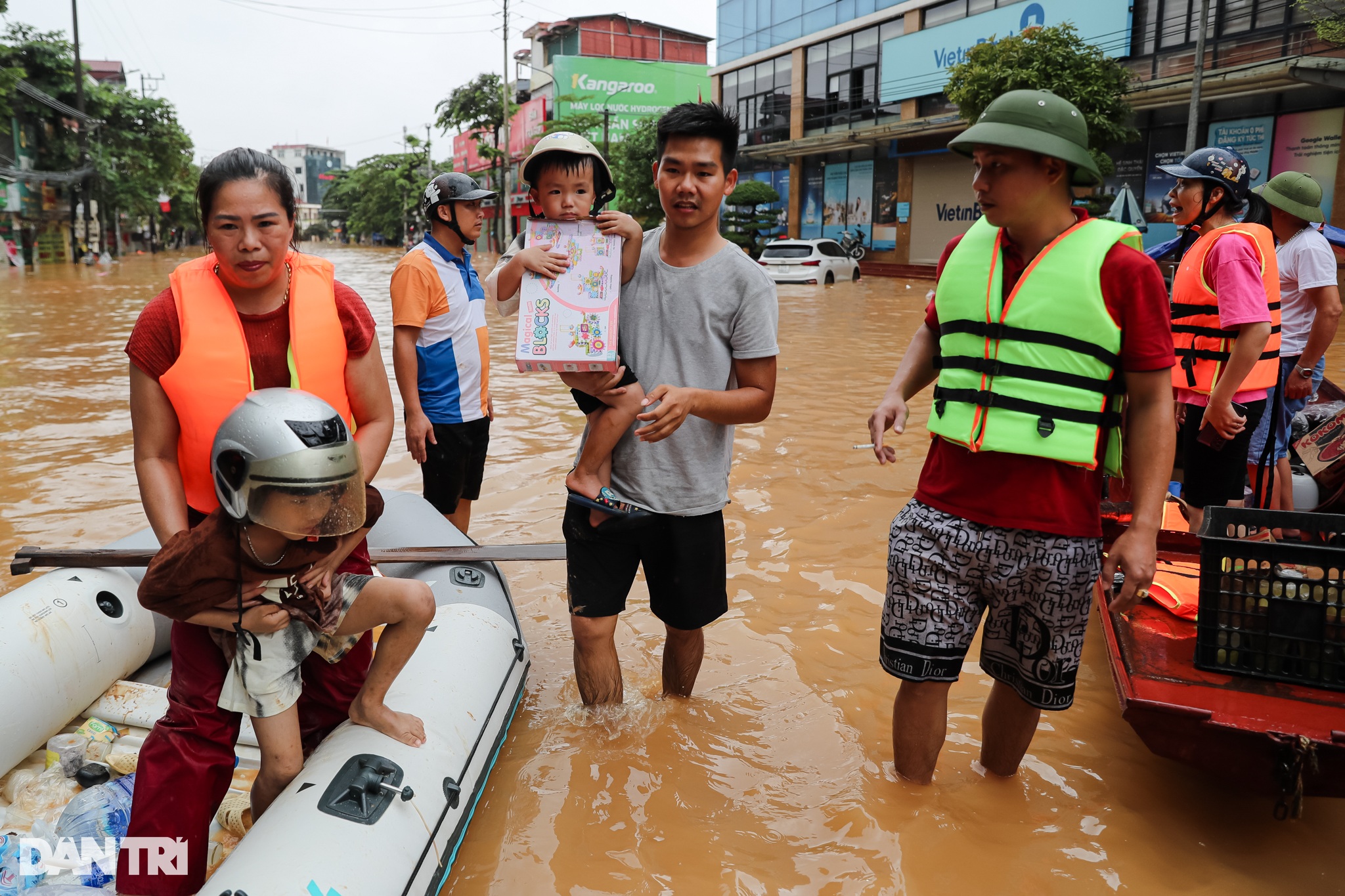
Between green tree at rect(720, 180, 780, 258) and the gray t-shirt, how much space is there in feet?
94.2

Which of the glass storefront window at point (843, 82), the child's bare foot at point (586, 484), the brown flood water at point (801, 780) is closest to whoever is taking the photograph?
the brown flood water at point (801, 780)

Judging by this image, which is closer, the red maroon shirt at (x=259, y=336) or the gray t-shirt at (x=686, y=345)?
the red maroon shirt at (x=259, y=336)

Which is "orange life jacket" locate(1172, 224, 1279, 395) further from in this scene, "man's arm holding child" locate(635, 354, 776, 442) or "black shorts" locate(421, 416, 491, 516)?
"black shorts" locate(421, 416, 491, 516)

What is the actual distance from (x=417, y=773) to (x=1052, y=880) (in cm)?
182

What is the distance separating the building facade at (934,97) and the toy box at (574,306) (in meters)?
10.8

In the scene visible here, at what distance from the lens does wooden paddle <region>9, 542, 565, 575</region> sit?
137 inches

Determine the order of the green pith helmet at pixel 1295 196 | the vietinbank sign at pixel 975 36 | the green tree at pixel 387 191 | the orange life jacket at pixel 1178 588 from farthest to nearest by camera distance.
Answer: the green tree at pixel 387 191 < the vietinbank sign at pixel 975 36 < the green pith helmet at pixel 1295 196 < the orange life jacket at pixel 1178 588

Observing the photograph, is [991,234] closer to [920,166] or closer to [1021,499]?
[1021,499]

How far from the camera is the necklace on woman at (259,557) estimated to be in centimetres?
212

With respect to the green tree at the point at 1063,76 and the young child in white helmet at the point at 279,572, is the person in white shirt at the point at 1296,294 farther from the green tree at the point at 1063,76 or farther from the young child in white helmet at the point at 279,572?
the green tree at the point at 1063,76

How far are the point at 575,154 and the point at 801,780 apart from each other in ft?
7.21

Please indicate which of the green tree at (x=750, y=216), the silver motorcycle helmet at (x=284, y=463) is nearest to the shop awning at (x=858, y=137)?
the green tree at (x=750, y=216)

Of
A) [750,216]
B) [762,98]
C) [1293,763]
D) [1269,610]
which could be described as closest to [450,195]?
[1269,610]

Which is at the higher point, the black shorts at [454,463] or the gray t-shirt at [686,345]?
Result: the gray t-shirt at [686,345]
